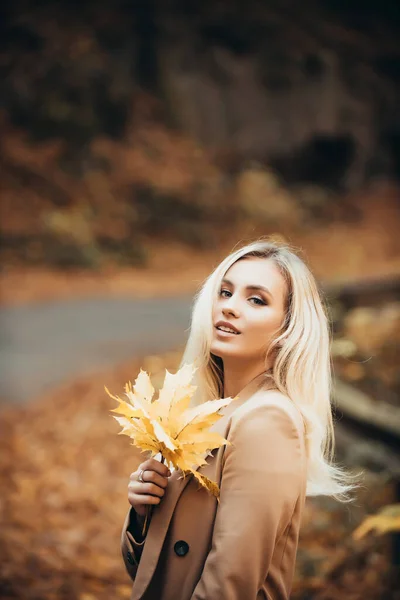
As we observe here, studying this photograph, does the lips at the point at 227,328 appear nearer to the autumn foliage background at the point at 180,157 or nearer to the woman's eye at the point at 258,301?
the woman's eye at the point at 258,301

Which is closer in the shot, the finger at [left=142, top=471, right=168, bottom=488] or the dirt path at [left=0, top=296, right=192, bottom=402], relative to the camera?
the finger at [left=142, top=471, right=168, bottom=488]

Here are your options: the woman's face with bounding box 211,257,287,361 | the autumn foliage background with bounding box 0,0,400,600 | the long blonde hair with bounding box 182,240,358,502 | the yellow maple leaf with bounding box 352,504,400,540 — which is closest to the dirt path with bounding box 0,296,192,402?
the autumn foliage background with bounding box 0,0,400,600

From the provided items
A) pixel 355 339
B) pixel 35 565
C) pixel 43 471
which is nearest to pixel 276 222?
pixel 355 339

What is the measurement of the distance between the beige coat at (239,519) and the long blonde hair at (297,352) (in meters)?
0.07

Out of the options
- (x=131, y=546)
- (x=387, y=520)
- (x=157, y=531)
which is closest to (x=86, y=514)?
(x=387, y=520)

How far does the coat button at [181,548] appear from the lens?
1.15 m

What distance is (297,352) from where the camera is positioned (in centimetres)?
124

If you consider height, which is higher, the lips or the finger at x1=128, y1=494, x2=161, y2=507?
the lips

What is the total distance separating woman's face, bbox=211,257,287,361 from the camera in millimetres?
1253

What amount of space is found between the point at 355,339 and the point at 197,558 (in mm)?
2881

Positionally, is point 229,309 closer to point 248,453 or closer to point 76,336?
point 248,453

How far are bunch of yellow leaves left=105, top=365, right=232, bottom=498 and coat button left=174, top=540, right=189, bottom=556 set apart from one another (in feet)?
0.41

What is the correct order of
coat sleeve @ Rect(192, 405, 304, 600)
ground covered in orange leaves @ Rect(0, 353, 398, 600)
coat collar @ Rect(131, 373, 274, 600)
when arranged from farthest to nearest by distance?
ground covered in orange leaves @ Rect(0, 353, 398, 600), coat collar @ Rect(131, 373, 274, 600), coat sleeve @ Rect(192, 405, 304, 600)

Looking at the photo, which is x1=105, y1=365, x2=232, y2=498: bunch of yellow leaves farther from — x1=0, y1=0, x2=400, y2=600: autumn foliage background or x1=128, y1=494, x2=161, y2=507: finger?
x1=0, y1=0, x2=400, y2=600: autumn foliage background
